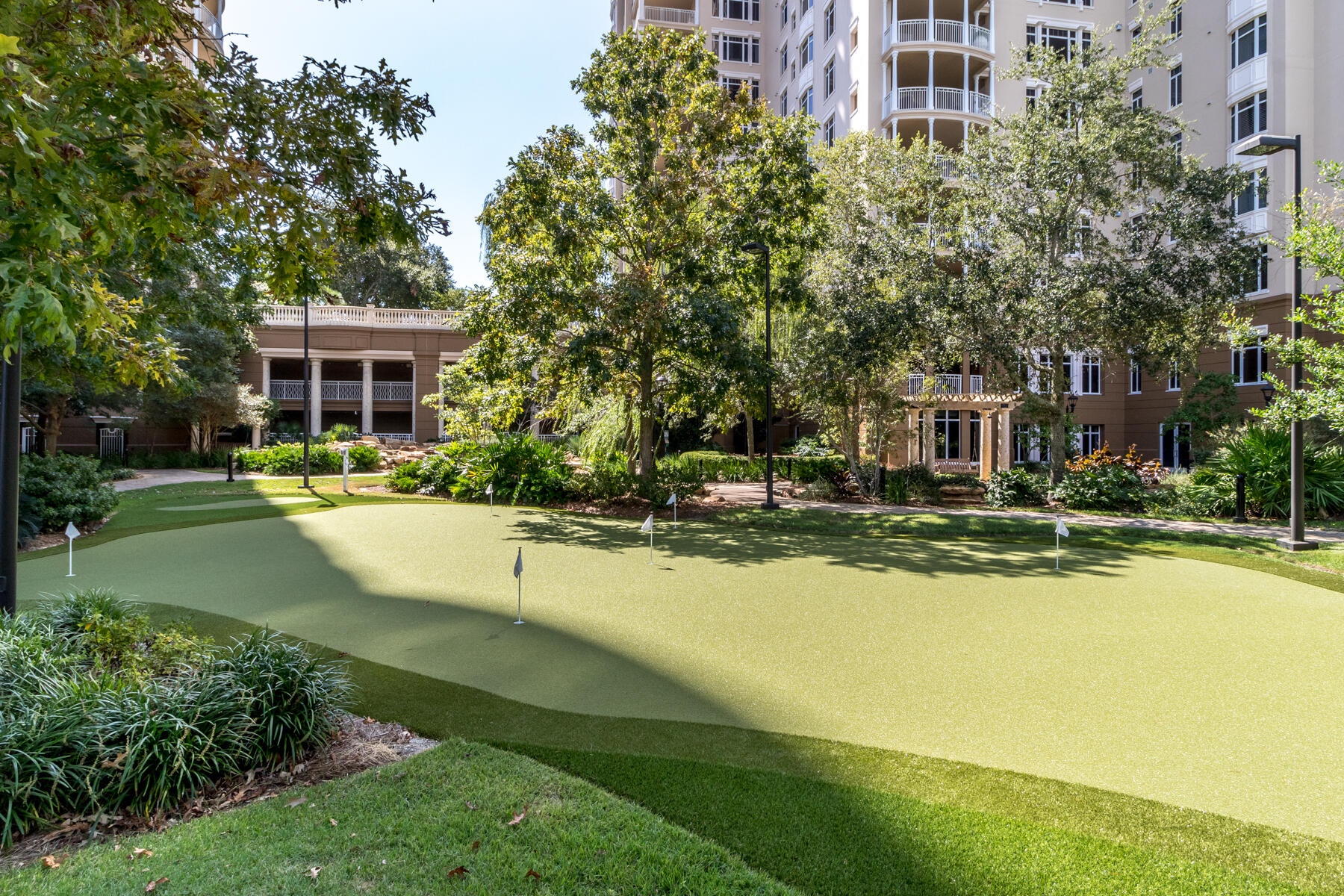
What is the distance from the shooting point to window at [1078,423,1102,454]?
31767mm

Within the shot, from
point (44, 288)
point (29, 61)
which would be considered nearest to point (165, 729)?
point (44, 288)

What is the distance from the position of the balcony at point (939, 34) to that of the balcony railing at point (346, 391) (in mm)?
27907

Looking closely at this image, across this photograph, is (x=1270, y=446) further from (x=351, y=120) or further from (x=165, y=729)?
(x=165, y=729)

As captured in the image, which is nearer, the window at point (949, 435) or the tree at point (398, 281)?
the window at point (949, 435)

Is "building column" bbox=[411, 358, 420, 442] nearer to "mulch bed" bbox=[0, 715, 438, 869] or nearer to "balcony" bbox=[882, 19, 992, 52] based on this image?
"balcony" bbox=[882, 19, 992, 52]

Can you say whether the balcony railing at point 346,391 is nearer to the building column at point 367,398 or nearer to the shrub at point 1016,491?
the building column at point 367,398

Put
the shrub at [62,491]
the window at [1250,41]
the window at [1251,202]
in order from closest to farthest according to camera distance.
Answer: the shrub at [62,491]
the window at [1251,202]
the window at [1250,41]

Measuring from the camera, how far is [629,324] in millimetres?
14773

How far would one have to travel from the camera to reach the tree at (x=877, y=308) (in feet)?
54.7

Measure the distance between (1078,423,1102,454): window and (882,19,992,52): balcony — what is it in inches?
676

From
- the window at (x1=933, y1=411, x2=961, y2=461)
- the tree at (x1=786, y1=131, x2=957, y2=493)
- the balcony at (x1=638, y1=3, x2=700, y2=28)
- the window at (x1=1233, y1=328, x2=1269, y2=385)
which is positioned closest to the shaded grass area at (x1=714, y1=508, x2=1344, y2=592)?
the tree at (x1=786, y1=131, x2=957, y2=493)

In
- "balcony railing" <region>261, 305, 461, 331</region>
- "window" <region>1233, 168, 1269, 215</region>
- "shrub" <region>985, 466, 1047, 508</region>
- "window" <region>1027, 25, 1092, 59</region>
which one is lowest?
"shrub" <region>985, 466, 1047, 508</region>

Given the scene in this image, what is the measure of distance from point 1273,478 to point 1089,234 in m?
6.82

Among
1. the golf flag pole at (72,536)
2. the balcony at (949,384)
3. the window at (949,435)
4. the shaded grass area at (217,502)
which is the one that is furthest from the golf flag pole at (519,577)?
the window at (949,435)
